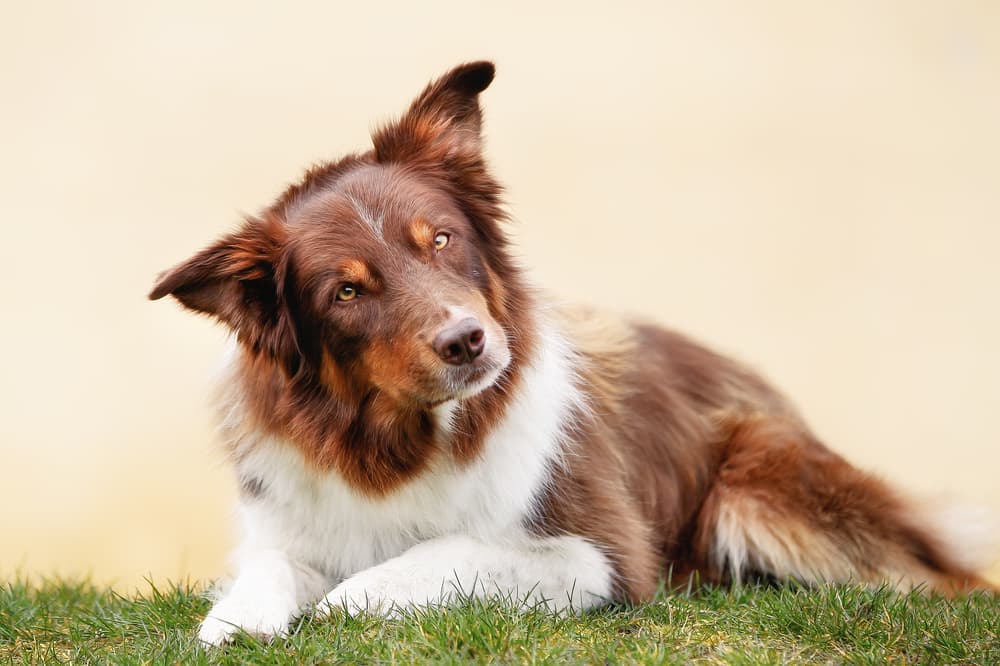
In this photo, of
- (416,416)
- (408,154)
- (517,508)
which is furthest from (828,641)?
(408,154)

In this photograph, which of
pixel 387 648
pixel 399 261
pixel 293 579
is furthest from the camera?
pixel 293 579

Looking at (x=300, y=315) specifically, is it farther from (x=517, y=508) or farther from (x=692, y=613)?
(x=692, y=613)

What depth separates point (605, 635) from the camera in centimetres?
513

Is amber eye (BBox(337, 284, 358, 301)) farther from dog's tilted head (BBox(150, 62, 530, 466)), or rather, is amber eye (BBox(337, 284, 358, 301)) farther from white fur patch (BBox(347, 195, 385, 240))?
white fur patch (BBox(347, 195, 385, 240))

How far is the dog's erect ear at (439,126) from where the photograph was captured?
19.3ft

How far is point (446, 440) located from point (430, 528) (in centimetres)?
45

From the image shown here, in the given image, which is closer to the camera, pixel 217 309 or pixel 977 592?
pixel 217 309

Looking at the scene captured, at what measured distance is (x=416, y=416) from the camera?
218 inches

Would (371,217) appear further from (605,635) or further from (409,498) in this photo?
Result: (605,635)

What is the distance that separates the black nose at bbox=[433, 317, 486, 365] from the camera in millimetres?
4961

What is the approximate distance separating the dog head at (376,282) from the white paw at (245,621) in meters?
1.03

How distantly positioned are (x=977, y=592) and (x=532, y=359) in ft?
9.01

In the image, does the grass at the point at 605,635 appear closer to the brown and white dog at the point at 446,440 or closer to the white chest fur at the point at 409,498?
the brown and white dog at the point at 446,440

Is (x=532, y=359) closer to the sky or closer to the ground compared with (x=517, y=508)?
closer to the sky
